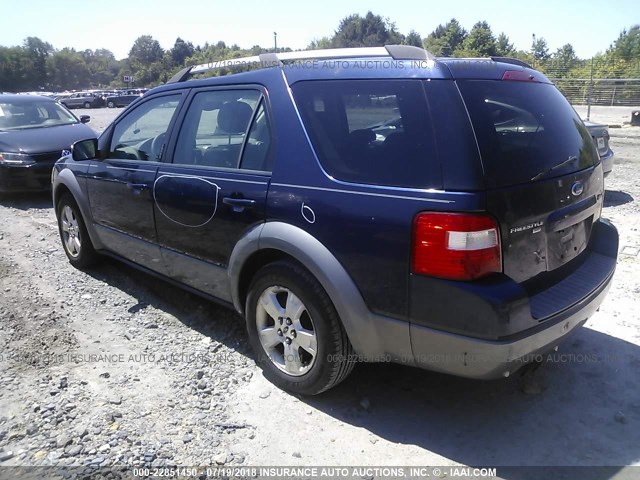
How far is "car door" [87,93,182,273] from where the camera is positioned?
4070 mm

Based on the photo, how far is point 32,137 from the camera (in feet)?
28.4

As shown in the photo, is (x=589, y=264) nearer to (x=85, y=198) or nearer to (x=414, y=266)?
(x=414, y=266)

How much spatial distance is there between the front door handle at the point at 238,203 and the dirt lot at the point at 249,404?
110cm

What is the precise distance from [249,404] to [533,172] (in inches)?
81.2

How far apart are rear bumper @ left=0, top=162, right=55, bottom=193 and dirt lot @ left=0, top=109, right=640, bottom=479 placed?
14.8 feet

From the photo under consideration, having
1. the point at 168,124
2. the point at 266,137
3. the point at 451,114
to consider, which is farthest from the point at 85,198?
the point at 451,114

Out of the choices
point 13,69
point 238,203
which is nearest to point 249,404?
point 238,203

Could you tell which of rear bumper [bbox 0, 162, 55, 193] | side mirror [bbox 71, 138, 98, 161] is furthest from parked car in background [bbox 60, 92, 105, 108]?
side mirror [bbox 71, 138, 98, 161]

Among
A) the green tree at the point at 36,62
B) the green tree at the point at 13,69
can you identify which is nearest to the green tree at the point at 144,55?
the green tree at the point at 36,62

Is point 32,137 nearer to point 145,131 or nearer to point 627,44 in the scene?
point 145,131

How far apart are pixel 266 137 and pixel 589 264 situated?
2076 millimetres

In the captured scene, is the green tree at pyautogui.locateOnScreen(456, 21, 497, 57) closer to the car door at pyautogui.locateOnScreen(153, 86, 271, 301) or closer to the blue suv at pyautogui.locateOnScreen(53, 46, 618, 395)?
the car door at pyautogui.locateOnScreen(153, 86, 271, 301)

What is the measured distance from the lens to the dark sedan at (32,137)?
27.0 feet

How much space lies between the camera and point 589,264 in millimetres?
3152
